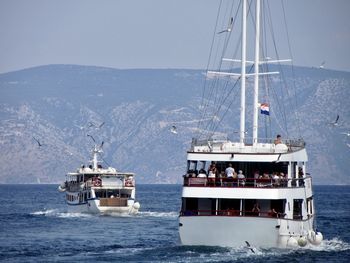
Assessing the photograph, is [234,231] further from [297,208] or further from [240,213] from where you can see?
[297,208]

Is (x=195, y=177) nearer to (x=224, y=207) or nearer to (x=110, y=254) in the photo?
(x=224, y=207)

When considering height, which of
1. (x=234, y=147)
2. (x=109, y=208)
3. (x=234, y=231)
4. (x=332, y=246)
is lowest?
(x=332, y=246)

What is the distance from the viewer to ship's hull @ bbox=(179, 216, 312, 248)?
66.9 m

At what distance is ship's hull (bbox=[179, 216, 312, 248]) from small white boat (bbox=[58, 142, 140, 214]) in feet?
183

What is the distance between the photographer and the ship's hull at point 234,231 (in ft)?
219

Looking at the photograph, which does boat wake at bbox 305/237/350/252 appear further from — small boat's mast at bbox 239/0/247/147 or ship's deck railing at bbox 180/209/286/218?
small boat's mast at bbox 239/0/247/147

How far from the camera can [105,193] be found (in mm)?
126562

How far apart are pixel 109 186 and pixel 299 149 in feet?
177

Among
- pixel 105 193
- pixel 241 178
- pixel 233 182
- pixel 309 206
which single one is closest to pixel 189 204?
pixel 233 182

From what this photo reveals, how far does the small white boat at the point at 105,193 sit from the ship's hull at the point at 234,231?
55.8 m

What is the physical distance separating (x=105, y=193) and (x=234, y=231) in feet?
198

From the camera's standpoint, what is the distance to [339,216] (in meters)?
126

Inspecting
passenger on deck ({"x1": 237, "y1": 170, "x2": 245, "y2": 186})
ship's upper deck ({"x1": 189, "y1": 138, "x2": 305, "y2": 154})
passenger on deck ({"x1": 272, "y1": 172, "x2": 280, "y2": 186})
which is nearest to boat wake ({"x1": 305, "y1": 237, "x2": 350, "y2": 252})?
passenger on deck ({"x1": 272, "y1": 172, "x2": 280, "y2": 186})

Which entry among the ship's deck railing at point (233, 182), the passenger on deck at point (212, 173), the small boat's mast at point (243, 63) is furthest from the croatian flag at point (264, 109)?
the ship's deck railing at point (233, 182)
